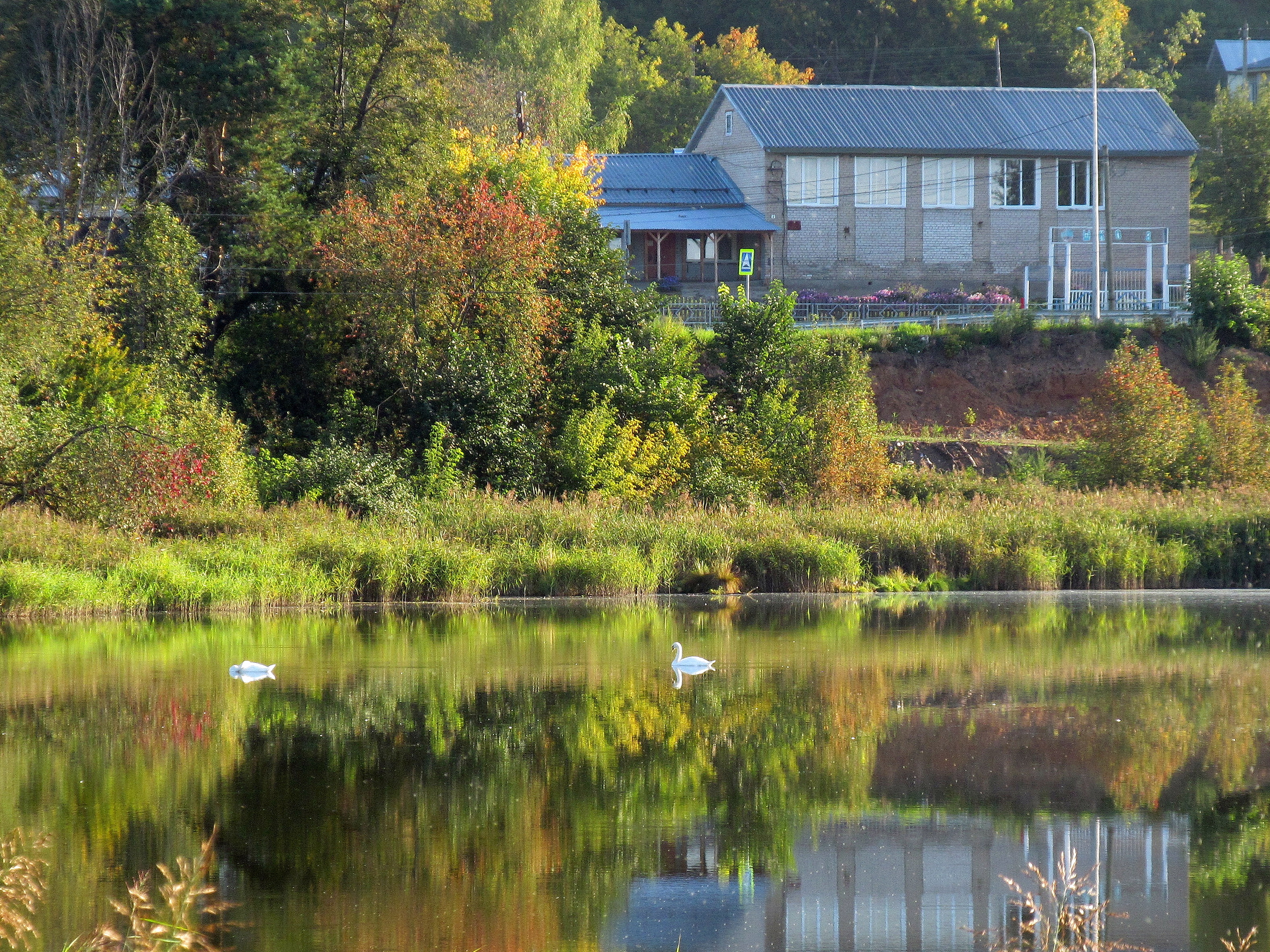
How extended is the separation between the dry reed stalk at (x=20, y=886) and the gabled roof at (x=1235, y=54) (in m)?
77.7

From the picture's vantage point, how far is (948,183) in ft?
181

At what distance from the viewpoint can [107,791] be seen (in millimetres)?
12078

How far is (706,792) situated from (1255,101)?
2598 inches

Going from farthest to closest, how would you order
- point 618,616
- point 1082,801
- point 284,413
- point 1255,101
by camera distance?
1. point 1255,101
2. point 284,413
3. point 618,616
4. point 1082,801

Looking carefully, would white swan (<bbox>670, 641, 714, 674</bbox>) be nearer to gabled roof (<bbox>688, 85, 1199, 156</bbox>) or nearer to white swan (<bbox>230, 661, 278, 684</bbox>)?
white swan (<bbox>230, 661, 278, 684</bbox>)

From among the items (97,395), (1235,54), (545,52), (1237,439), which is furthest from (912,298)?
(1235,54)

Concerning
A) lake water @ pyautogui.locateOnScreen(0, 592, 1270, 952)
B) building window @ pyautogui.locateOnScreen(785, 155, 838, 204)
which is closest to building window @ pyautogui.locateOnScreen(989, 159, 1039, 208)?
building window @ pyautogui.locateOnScreen(785, 155, 838, 204)

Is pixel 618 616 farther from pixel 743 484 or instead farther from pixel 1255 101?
pixel 1255 101

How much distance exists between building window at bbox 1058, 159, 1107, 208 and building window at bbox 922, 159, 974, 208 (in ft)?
11.9

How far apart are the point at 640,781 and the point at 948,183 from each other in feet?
152

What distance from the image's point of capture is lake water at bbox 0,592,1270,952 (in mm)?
9227

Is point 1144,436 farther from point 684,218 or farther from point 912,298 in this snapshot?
point 684,218

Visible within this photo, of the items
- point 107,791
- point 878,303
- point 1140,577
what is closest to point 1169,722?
point 107,791

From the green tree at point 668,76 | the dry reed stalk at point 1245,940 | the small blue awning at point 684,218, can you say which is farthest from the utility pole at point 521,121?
the dry reed stalk at point 1245,940
